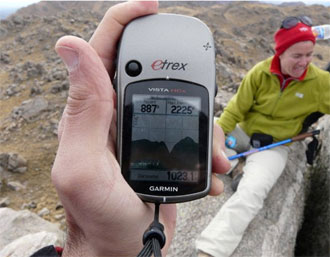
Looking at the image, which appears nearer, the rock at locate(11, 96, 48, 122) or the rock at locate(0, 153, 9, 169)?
the rock at locate(0, 153, 9, 169)

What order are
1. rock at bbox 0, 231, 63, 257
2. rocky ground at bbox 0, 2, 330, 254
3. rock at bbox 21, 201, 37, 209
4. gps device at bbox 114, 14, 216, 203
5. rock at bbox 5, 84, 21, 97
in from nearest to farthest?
gps device at bbox 114, 14, 216, 203 → rock at bbox 0, 231, 63, 257 → rock at bbox 21, 201, 37, 209 → rocky ground at bbox 0, 2, 330, 254 → rock at bbox 5, 84, 21, 97

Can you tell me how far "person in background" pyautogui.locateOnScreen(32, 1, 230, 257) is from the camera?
60.7 inches

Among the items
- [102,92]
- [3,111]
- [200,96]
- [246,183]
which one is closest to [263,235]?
[246,183]

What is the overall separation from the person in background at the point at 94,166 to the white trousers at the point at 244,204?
1692mm

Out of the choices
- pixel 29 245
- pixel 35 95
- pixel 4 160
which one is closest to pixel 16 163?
pixel 4 160

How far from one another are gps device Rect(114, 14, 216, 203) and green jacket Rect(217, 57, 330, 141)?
7.87 ft

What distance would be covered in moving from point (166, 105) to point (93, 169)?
0.67 meters

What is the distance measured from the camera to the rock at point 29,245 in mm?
3360

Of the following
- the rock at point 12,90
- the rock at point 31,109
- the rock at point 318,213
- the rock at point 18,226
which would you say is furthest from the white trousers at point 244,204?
the rock at point 12,90

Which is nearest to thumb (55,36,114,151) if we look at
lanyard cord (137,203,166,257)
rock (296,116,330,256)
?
lanyard cord (137,203,166,257)

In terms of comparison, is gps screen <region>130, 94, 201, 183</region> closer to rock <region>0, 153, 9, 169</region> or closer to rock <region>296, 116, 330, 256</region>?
rock <region>296, 116, 330, 256</region>

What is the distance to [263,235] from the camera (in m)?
3.79

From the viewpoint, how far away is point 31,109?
30.6ft

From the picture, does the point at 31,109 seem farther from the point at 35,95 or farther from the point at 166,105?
the point at 166,105
